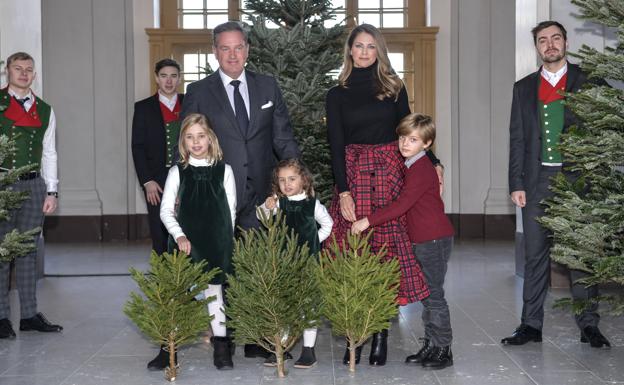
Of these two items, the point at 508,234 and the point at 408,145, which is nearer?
the point at 408,145

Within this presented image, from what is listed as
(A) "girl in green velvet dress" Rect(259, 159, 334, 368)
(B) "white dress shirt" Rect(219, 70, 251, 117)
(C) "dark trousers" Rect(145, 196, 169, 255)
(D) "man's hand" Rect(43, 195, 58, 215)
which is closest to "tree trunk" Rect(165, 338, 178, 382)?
(A) "girl in green velvet dress" Rect(259, 159, 334, 368)

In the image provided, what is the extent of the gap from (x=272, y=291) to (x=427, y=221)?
95 centimetres

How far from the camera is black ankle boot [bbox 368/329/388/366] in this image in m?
5.21

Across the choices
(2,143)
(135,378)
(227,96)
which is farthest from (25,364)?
(227,96)

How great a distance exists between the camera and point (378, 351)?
523 cm

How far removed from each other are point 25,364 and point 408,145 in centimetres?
243

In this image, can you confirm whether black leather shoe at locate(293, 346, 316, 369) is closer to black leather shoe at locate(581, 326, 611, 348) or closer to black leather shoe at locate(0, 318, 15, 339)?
black leather shoe at locate(581, 326, 611, 348)

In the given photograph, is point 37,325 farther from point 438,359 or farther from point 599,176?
point 599,176

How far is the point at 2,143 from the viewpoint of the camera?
446 centimetres

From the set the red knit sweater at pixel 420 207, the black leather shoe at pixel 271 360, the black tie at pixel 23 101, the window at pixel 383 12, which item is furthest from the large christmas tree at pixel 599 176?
the window at pixel 383 12

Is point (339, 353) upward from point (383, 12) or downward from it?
downward

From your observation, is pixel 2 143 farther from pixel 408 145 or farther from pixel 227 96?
pixel 408 145

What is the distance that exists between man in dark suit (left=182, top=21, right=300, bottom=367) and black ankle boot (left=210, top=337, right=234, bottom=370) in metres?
0.27

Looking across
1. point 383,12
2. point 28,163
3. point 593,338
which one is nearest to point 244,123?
point 28,163
